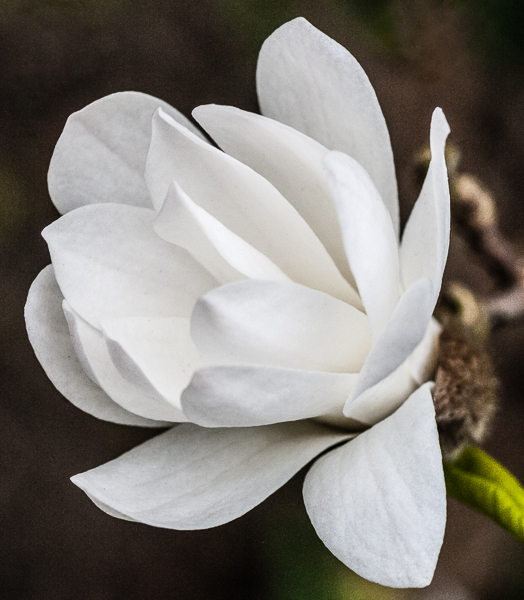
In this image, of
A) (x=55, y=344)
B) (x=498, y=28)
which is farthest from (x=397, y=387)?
(x=498, y=28)

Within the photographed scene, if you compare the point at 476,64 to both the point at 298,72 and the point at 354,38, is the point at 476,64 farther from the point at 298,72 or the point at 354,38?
the point at 298,72

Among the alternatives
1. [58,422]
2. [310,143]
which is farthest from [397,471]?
[58,422]

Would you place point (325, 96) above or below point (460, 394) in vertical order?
above

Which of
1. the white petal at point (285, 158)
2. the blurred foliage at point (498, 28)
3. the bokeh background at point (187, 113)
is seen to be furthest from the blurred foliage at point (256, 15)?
the white petal at point (285, 158)

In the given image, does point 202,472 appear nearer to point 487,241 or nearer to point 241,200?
point 241,200

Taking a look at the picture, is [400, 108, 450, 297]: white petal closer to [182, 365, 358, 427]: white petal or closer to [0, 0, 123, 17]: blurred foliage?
[182, 365, 358, 427]: white petal

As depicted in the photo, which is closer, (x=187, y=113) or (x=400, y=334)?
(x=400, y=334)

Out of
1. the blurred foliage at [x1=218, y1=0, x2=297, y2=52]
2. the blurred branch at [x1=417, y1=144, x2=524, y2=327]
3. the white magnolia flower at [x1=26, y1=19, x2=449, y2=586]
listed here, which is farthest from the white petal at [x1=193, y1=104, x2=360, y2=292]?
the blurred foliage at [x1=218, y1=0, x2=297, y2=52]
